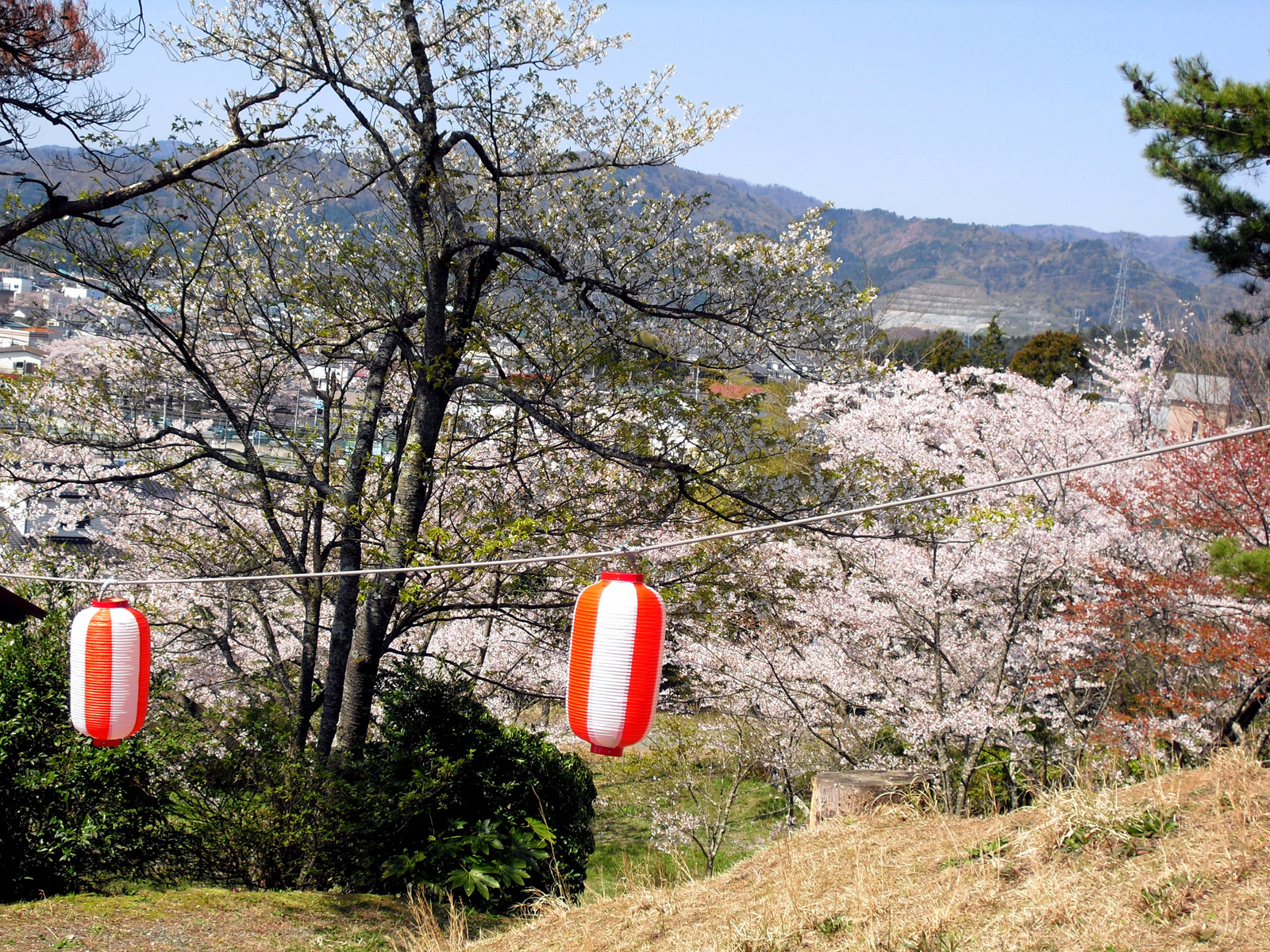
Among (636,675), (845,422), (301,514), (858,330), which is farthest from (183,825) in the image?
(845,422)

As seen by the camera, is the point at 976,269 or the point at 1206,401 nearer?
the point at 1206,401

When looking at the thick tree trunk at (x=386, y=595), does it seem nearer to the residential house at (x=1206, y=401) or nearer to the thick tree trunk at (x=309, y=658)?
the thick tree trunk at (x=309, y=658)

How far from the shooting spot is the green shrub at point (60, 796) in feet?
19.5

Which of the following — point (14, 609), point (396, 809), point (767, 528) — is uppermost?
point (767, 528)

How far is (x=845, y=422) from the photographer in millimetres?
12617

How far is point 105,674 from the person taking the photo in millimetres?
5445

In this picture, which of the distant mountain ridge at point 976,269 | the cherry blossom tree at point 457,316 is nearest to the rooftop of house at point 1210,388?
the cherry blossom tree at point 457,316

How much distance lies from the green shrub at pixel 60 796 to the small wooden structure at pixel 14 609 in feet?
0.96

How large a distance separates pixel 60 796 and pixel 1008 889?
594 cm

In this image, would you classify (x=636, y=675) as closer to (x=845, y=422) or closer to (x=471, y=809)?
(x=471, y=809)

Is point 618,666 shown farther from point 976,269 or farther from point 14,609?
point 976,269

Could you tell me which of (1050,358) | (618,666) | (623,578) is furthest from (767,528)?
(1050,358)

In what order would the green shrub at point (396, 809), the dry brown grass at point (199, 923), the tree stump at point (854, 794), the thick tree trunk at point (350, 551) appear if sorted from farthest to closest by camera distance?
the thick tree trunk at point (350, 551) < the green shrub at point (396, 809) < the tree stump at point (854, 794) < the dry brown grass at point (199, 923)

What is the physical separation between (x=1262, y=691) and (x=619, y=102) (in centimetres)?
698
